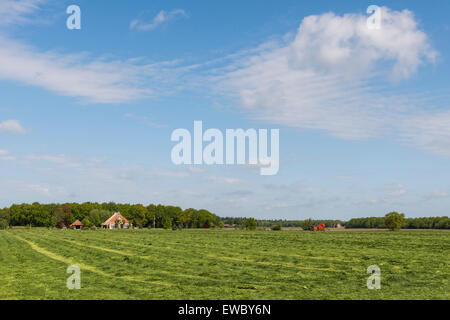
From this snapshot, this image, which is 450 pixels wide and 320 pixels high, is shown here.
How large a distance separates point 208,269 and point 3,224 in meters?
169

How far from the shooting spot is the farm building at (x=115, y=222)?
559 feet

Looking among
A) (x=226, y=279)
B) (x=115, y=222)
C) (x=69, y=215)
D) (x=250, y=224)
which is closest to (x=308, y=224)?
(x=250, y=224)

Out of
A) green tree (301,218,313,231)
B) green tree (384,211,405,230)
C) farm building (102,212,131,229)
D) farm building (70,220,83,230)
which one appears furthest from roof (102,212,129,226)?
green tree (384,211,405,230)

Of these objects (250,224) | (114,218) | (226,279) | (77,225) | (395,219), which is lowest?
(77,225)

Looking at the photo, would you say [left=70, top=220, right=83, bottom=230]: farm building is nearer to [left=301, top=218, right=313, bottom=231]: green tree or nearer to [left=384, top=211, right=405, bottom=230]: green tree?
[left=301, top=218, right=313, bottom=231]: green tree

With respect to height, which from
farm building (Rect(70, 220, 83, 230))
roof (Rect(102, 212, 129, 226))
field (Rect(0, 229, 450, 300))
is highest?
field (Rect(0, 229, 450, 300))

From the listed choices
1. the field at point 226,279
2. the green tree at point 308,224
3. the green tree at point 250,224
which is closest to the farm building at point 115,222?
the green tree at point 250,224

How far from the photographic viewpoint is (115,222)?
172250 mm

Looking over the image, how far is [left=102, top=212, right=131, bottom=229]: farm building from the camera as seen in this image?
170m

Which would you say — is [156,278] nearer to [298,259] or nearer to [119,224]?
[298,259]

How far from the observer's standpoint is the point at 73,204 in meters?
200

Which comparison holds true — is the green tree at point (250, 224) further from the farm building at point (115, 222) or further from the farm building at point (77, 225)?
the farm building at point (77, 225)

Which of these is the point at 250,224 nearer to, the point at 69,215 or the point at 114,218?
the point at 114,218

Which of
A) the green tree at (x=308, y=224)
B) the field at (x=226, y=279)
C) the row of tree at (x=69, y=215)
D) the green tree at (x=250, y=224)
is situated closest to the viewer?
the field at (x=226, y=279)
